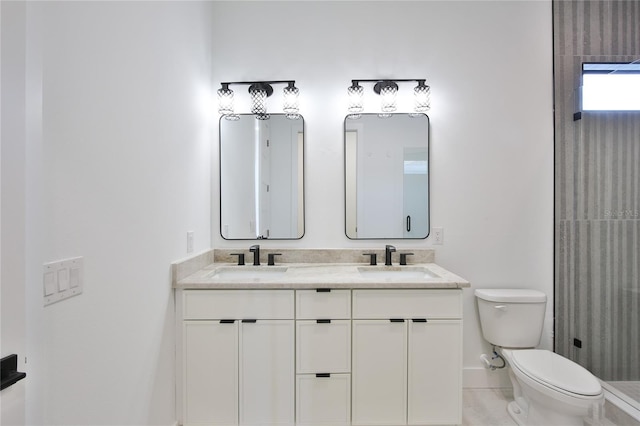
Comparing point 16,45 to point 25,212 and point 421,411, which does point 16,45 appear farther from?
point 421,411

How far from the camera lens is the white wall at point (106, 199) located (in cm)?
79

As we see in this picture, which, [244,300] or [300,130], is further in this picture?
[300,130]

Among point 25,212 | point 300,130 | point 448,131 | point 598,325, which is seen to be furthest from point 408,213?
point 25,212

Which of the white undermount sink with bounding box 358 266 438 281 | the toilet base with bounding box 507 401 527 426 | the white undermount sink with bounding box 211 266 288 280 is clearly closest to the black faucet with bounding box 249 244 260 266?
the white undermount sink with bounding box 211 266 288 280

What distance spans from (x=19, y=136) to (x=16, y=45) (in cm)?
24

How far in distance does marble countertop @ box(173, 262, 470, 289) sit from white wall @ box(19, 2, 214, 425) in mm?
250

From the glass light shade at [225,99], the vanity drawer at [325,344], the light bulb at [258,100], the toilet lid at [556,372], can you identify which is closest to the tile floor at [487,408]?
the toilet lid at [556,372]

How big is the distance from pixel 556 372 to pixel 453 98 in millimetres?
1852

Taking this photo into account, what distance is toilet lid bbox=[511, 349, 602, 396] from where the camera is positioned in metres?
1.38

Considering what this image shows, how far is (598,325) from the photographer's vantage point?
1.93 meters

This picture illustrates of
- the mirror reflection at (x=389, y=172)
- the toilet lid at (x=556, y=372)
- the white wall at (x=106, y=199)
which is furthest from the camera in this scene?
the mirror reflection at (x=389, y=172)

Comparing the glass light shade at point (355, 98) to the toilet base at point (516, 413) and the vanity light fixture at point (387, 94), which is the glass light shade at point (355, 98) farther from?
the toilet base at point (516, 413)

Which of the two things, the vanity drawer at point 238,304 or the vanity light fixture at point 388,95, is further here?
the vanity light fixture at point 388,95

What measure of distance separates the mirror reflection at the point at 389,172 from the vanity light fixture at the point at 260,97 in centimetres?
42
